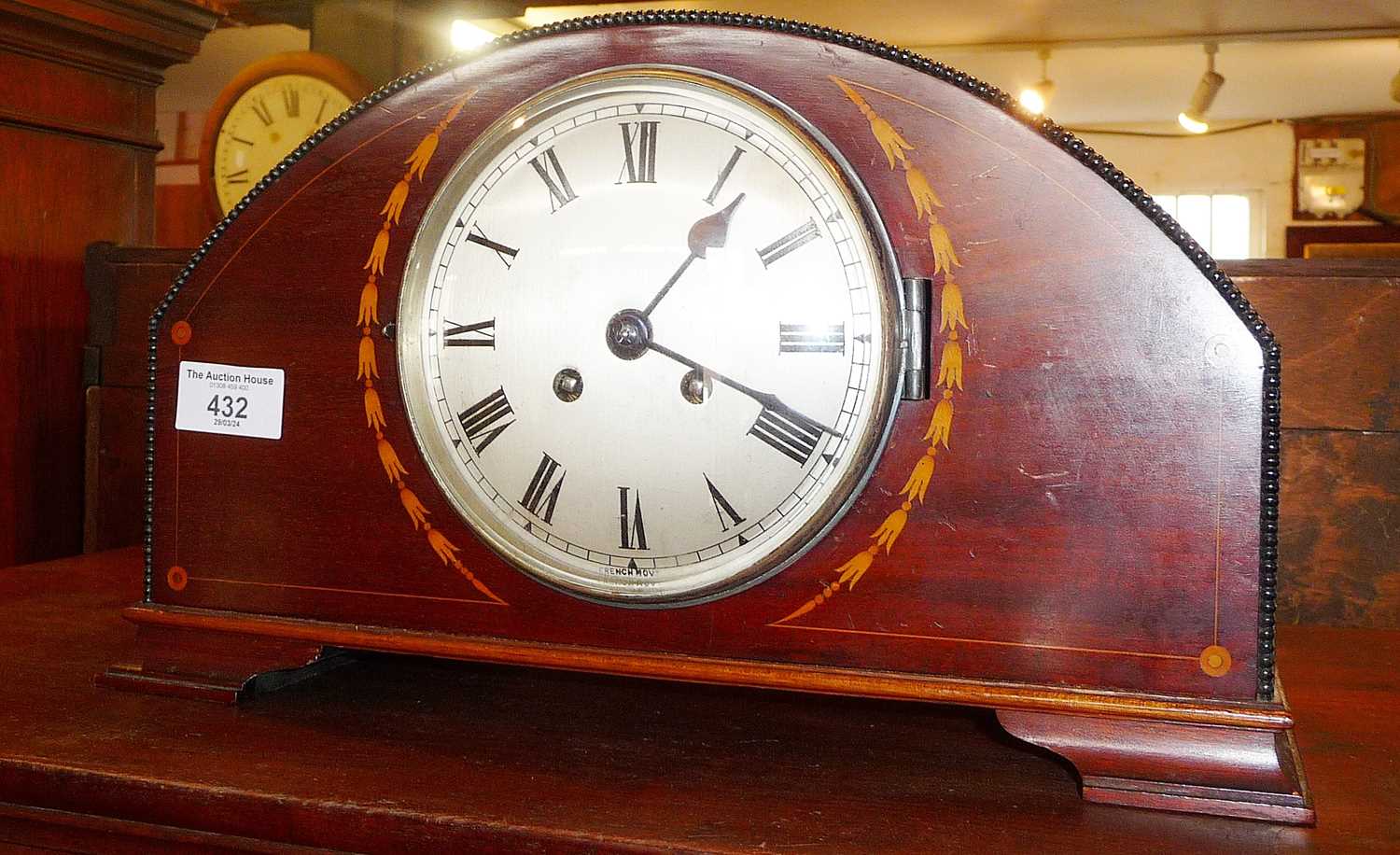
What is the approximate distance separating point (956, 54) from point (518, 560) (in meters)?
5.33

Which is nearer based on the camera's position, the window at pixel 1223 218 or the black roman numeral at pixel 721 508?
the black roman numeral at pixel 721 508

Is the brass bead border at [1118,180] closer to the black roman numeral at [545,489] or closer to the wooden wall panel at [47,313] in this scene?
the black roman numeral at [545,489]

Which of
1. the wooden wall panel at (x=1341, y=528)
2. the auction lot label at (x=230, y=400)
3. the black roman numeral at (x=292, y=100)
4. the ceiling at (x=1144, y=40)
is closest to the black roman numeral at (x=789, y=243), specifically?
the auction lot label at (x=230, y=400)

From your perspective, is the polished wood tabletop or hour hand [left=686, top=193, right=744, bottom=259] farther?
Result: hour hand [left=686, top=193, right=744, bottom=259]

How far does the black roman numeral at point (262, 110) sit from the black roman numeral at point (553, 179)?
6.68ft

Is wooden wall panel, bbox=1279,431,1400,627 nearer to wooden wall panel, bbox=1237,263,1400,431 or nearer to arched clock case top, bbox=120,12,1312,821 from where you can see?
wooden wall panel, bbox=1237,263,1400,431

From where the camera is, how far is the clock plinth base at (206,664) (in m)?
0.93

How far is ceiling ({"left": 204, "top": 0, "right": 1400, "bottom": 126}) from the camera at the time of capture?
4.74 m

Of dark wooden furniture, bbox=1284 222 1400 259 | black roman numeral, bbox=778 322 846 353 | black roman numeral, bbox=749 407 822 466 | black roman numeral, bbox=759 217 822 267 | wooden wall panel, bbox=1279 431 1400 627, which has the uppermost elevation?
dark wooden furniture, bbox=1284 222 1400 259

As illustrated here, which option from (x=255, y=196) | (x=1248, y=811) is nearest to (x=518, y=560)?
(x=255, y=196)

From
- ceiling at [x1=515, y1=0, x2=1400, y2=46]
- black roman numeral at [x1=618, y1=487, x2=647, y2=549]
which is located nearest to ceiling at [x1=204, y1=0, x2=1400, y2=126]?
ceiling at [x1=515, y1=0, x2=1400, y2=46]

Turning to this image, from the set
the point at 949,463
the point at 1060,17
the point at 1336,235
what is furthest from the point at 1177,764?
the point at 1336,235

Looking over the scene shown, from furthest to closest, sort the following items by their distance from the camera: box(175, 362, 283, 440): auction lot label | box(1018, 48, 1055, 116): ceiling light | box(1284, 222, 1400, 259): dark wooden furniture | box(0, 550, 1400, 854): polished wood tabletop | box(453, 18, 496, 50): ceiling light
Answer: box(1284, 222, 1400, 259): dark wooden furniture
box(1018, 48, 1055, 116): ceiling light
box(453, 18, 496, 50): ceiling light
box(175, 362, 283, 440): auction lot label
box(0, 550, 1400, 854): polished wood tabletop

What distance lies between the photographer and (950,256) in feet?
2.57
